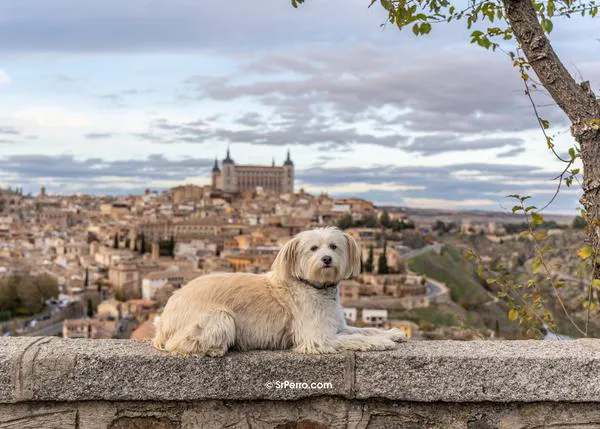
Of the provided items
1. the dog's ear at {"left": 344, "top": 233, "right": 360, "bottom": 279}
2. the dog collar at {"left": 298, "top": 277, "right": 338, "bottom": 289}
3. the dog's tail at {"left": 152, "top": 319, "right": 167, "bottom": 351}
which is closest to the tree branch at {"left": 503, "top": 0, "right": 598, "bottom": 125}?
the dog's ear at {"left": 344, "top": 233, "right": 360, "bottom": 279}

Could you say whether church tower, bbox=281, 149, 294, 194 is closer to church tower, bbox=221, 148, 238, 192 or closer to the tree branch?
church tower, bbox=221, 148, 238, 192

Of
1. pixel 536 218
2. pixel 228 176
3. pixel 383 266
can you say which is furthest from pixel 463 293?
pixel 228 176

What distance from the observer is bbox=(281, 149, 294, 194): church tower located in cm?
14039

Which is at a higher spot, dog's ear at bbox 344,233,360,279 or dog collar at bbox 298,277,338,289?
dog's ear at bbox 344,233,360,279

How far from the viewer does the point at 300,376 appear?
8.07ft

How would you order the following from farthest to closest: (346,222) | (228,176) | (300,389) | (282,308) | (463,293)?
(228,176)
(346,222)
(463,293)
(282,308)
(300,389)

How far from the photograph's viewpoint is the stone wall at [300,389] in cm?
242

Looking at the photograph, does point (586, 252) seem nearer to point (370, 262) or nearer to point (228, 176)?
point (370, 262)

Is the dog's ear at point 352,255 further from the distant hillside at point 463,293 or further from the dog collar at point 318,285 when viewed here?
the distant hillside at point 463,293

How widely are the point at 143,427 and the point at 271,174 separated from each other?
138 m

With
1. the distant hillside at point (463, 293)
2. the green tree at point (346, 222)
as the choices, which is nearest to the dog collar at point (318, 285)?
the distant hillside at point (463, 293)

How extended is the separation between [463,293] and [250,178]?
7967 cm

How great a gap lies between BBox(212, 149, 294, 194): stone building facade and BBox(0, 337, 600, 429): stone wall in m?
134

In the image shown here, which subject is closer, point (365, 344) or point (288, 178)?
point (365, 344)
